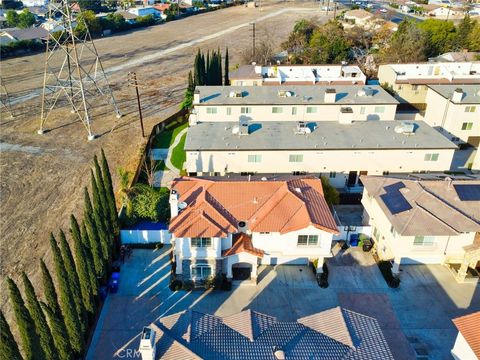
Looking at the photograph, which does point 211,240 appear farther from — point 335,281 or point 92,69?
point 92,69

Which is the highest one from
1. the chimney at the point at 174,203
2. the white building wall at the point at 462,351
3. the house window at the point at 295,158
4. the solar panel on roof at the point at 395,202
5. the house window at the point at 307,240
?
the chimney at the point at 174,203

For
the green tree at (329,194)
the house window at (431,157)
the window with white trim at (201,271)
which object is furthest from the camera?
the house window at (431,157)

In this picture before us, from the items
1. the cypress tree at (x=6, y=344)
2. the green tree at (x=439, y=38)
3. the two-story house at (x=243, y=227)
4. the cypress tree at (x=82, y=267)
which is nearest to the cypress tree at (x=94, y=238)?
the cypress tree at (x=82, y=267)

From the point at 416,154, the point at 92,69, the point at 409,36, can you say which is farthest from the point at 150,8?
the point at 416,154

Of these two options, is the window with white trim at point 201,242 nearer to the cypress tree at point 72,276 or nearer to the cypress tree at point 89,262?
the cypress tree at point 89,262

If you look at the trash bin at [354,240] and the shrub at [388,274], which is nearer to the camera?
the shrub at [388,274]

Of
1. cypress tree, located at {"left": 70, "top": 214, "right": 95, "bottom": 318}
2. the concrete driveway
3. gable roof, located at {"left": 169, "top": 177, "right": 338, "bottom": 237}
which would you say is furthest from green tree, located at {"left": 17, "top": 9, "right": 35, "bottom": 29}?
cypress tree, located at {"left": 70, "top": 214, "right": 95, "bottom": 318}

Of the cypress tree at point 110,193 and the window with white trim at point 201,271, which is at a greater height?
the cypress tree at point 110,193
